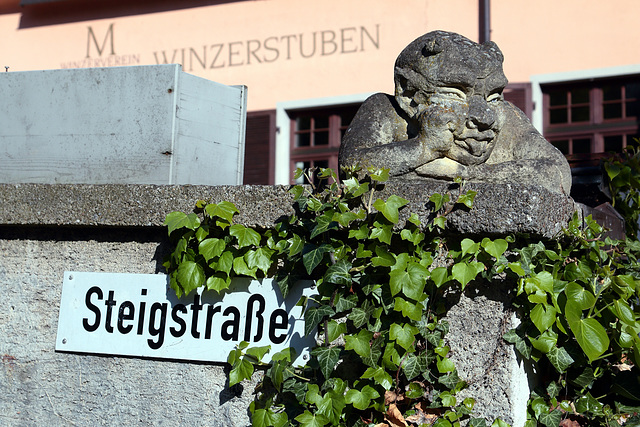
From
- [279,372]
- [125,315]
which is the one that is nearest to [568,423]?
[279,372]

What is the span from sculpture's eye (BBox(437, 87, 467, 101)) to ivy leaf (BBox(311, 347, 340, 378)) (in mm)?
839

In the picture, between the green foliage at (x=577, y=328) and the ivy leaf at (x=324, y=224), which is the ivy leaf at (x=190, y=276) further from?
the green foliage at (x=577, y=328)

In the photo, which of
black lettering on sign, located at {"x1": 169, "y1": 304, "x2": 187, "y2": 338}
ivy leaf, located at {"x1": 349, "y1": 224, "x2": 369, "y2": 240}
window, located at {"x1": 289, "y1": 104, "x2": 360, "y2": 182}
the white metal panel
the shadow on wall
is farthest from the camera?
the shadow on wall

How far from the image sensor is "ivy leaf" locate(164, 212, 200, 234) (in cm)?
227

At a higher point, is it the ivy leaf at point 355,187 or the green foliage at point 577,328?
the ivy leaf at point 355,187

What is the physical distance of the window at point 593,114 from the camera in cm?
694

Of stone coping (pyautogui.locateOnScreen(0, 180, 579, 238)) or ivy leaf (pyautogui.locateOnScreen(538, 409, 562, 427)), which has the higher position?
stone coping (pyautogui.locateOnScreen(0, 180, 579, 238))

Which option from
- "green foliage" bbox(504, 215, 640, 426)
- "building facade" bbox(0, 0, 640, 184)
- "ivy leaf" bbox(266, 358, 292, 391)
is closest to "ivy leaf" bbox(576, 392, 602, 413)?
"green foliage" bbox(504, 215, 640, 426)

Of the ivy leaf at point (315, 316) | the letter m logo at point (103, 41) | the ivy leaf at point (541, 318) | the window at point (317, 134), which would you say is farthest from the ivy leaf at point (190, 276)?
the letter m logo at point (103, 41)

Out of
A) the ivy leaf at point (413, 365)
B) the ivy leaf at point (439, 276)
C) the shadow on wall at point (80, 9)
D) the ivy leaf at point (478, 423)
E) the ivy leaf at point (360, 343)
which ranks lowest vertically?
the ivy leaf at point (478, 423)

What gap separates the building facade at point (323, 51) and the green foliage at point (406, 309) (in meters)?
4.68

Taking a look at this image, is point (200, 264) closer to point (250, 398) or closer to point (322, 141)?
point (250, 398)

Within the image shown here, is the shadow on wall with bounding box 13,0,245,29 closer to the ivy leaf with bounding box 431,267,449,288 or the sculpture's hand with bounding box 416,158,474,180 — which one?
the sculpture's hand with bounding box 416,158,474,180

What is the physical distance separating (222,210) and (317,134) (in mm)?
5821
